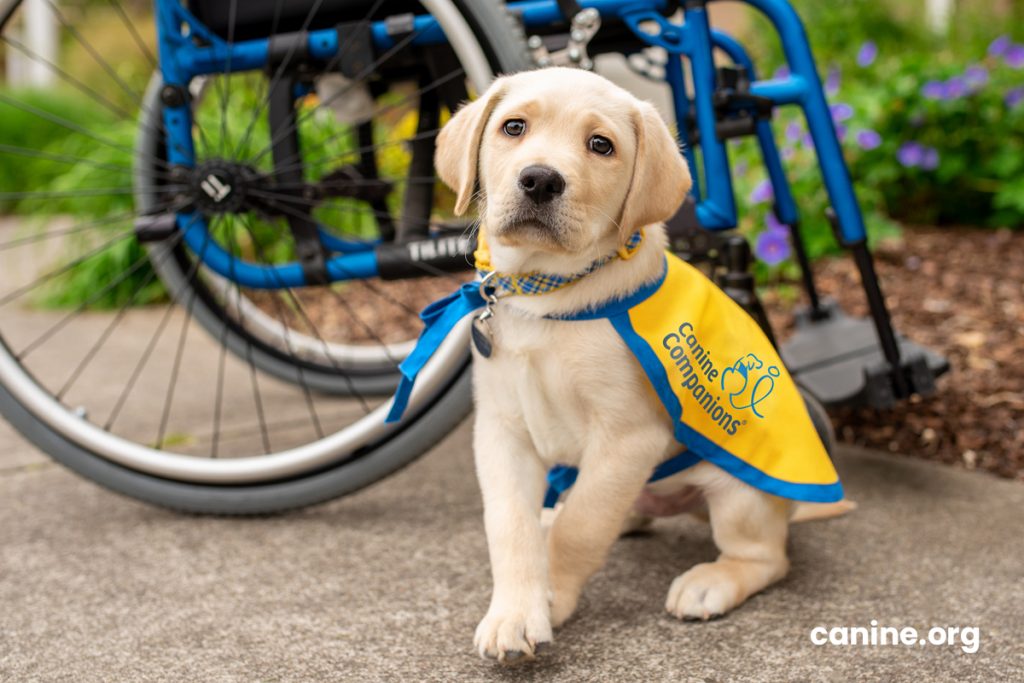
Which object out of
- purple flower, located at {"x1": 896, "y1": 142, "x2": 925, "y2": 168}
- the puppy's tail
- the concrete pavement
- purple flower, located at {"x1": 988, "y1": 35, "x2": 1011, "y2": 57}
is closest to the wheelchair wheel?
the concrete pavement

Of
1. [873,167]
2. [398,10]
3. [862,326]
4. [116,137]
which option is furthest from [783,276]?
[116,137]

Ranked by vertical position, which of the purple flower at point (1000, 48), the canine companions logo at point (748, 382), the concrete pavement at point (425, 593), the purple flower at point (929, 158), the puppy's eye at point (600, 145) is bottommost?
the concrete pavement at point (425, 593)

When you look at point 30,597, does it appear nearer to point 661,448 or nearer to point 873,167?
point 661,448

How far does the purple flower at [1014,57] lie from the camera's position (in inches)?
165

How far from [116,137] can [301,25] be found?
337 cm

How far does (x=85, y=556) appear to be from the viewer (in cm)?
201

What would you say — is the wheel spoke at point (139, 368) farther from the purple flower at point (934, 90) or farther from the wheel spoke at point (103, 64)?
the purple flower at point (934, 90)

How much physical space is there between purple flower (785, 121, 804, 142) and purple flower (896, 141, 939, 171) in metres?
0.47

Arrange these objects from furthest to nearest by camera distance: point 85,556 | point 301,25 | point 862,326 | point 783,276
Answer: point 783,276 → point 862,326 → point 301,25 → point 85,556

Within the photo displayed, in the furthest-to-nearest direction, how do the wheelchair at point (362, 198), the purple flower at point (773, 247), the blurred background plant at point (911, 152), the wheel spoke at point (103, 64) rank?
the blurred background plant at point (911, 152), the purple flower at point (773, 247), the wheel spoke at point (103, 64), the wheelchair at point (362, 198)

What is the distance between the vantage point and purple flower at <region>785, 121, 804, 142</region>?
12.7ft

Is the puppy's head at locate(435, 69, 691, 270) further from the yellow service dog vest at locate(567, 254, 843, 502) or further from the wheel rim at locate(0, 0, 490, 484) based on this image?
the wheel rim at locate(0, 0, 490, 484)

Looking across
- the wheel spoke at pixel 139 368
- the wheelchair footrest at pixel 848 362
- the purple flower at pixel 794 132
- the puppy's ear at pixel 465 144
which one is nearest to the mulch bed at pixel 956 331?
the wheelchair footrest at pixel 848 362

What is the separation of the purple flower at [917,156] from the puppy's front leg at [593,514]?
293 centimetres
